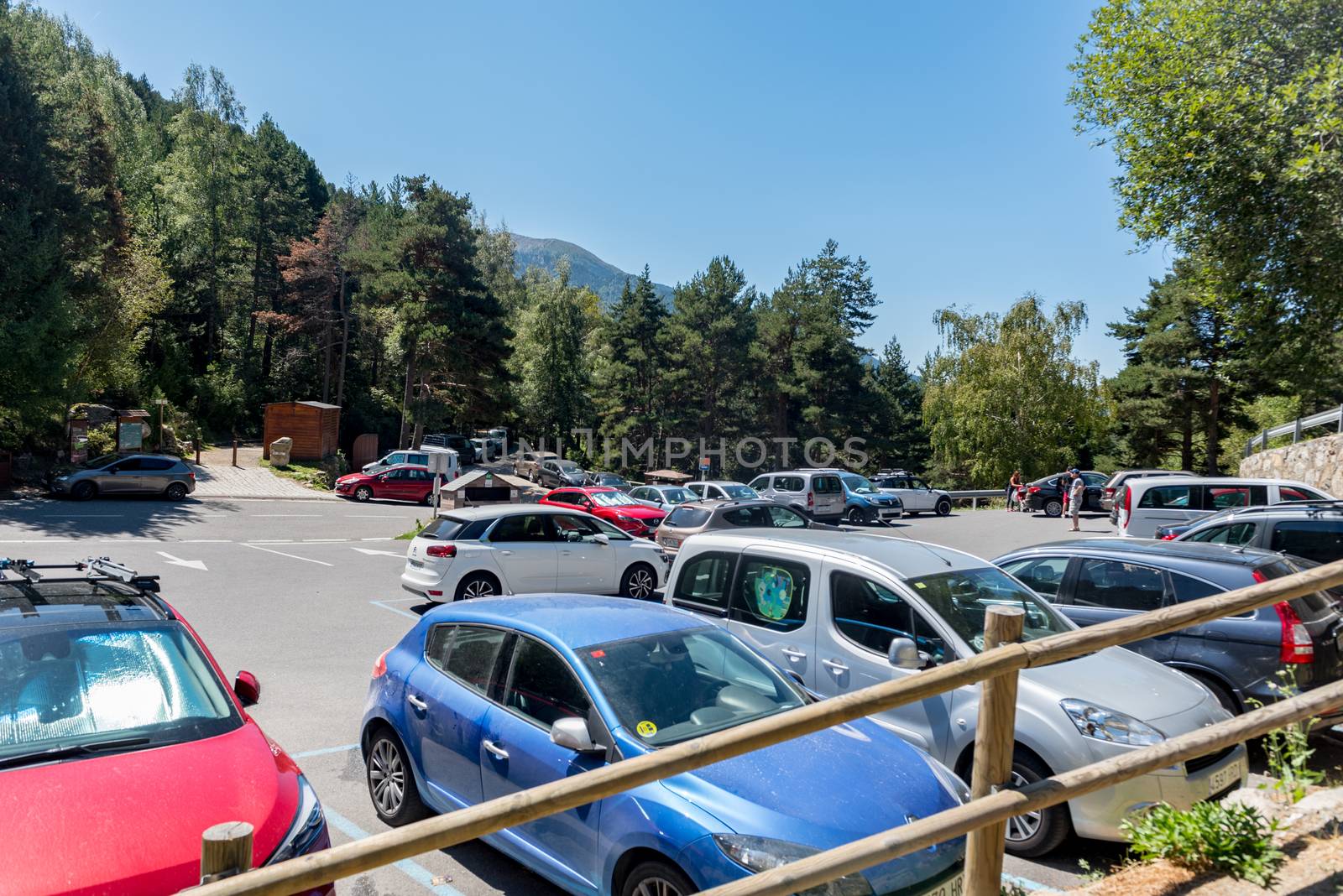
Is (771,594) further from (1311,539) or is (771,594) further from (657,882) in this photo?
(1311,539)

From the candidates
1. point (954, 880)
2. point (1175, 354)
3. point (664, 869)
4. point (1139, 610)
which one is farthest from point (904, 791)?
point (1175, 354)

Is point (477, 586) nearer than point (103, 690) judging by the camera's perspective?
No

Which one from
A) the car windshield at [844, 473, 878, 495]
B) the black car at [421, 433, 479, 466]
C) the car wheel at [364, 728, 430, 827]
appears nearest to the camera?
the car wheel at [364, 728, 430, 827]

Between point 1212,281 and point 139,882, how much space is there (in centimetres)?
2090

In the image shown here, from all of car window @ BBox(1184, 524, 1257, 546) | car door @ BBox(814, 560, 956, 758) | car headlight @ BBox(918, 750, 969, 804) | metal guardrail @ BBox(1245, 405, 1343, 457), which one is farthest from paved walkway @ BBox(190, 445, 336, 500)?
metal guardrail @ BBox(1245, 405, 1343, 457)

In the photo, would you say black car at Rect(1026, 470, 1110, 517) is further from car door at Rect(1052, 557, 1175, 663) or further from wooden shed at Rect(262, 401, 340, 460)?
wooden shed at Rect(262, 401, 340, 460)

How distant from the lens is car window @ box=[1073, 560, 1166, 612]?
7352 millimetres

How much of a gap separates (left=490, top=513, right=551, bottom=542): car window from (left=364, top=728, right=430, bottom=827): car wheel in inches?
283

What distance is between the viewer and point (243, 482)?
113ft

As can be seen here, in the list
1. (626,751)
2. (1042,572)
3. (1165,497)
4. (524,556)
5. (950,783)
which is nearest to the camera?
(626,751)

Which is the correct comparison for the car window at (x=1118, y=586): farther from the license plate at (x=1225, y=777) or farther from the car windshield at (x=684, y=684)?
the car windshield at (x=684, y=684)

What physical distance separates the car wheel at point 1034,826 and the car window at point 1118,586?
3.02 m

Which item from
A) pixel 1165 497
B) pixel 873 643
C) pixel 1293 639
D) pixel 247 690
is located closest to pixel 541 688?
pixel 247 690

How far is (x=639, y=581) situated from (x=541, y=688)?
9.86 meters
